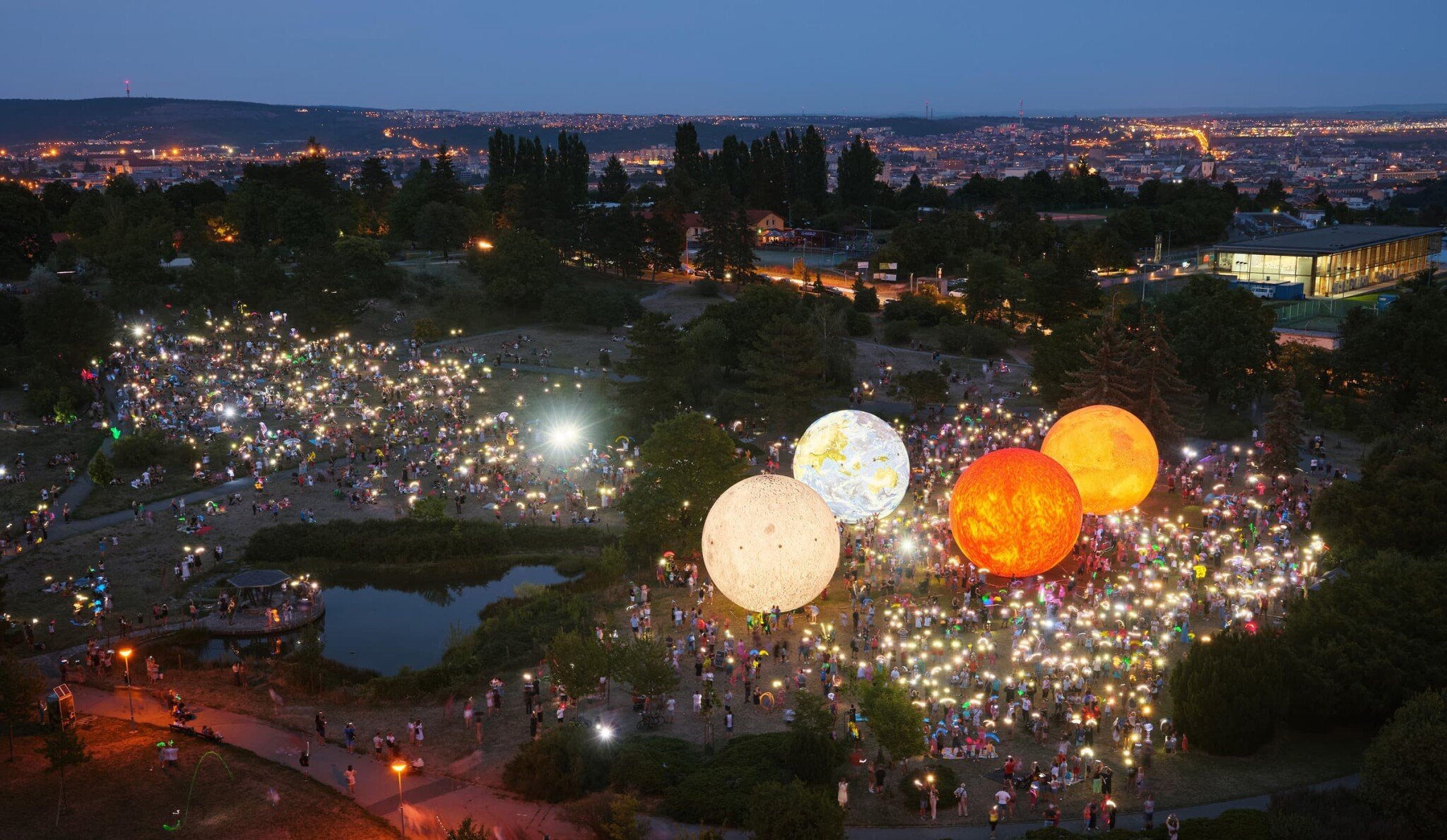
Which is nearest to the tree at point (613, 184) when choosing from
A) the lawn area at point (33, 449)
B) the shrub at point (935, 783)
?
the lawn area at point (33, 449)

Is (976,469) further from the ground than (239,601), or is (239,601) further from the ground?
(976,469)

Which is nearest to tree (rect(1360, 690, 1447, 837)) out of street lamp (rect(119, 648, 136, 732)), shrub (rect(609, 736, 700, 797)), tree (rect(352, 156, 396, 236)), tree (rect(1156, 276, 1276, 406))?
shrub (rect(609, 736, 700, 797))

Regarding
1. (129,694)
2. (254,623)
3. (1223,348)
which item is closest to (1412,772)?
(129,694)

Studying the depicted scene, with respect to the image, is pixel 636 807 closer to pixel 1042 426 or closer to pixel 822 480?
pixel 822 480

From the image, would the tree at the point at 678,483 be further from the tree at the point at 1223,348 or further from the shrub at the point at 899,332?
the shrub at the point at 899,332

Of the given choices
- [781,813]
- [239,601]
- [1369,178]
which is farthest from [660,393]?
[1369,178]

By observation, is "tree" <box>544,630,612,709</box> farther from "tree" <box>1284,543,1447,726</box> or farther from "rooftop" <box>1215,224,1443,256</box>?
"rooftop" <box>1215,224,1443,256</box>
